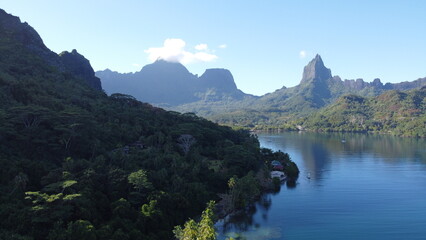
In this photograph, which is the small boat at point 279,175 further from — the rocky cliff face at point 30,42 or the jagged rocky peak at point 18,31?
the jagged rocky peak at point 18,31

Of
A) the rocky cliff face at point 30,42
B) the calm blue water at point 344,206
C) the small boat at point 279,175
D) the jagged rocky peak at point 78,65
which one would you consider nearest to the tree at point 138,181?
the calm blue water at point 344,206

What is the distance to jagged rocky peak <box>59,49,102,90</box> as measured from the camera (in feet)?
538

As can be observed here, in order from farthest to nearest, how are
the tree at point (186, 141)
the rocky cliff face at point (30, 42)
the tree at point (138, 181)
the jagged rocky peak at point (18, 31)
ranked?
1. the jagged rocky peak at point (18, 31)
2. the rocky cliff face at point (30, 42)
3. the tree at point (186, 141)
4. the tree at point (138, 181)

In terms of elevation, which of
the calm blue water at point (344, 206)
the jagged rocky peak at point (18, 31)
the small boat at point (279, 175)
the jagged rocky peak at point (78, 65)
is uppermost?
the jagged rocky peak at point (18, 31)

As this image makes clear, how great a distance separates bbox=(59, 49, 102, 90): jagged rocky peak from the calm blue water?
368ft

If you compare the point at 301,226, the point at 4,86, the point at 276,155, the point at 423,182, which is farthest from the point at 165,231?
the point at 423,182

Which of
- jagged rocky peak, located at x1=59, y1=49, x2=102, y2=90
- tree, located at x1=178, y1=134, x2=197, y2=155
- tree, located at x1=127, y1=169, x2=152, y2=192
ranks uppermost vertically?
jagged rocky peak, located at x1=59, y1=49, x2=102, y2=90

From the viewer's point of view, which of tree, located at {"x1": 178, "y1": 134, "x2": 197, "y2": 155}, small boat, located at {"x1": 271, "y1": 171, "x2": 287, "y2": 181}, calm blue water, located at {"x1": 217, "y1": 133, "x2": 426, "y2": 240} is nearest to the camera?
calm blue water, located at {"x1": 217, "y1": 133, "x2": 426, "y2": 240}

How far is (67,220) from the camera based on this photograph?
41.8 metres

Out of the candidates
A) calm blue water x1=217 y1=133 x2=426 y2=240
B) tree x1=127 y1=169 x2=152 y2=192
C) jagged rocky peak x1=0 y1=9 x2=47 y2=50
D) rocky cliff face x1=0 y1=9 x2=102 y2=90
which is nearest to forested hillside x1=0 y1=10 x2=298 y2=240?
tree x1=127 y1=169 x2=152 y2=192

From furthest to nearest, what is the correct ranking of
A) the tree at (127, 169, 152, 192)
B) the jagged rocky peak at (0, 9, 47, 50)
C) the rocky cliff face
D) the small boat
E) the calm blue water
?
the jagged rocky peak at (0, 9, 47, 50), the rocky cliff face, the small boat, the calm blue water, the tree at (127, 169, 152, 192)

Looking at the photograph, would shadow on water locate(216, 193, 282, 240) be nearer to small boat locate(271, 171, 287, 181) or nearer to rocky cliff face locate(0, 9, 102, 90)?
small boat locate(271, 171, 287, 181)

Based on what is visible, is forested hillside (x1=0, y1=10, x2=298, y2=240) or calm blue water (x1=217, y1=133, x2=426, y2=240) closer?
forested hillside (x1=0, y1=10, x2=298, y2=240)

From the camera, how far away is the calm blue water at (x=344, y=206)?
58.8m
